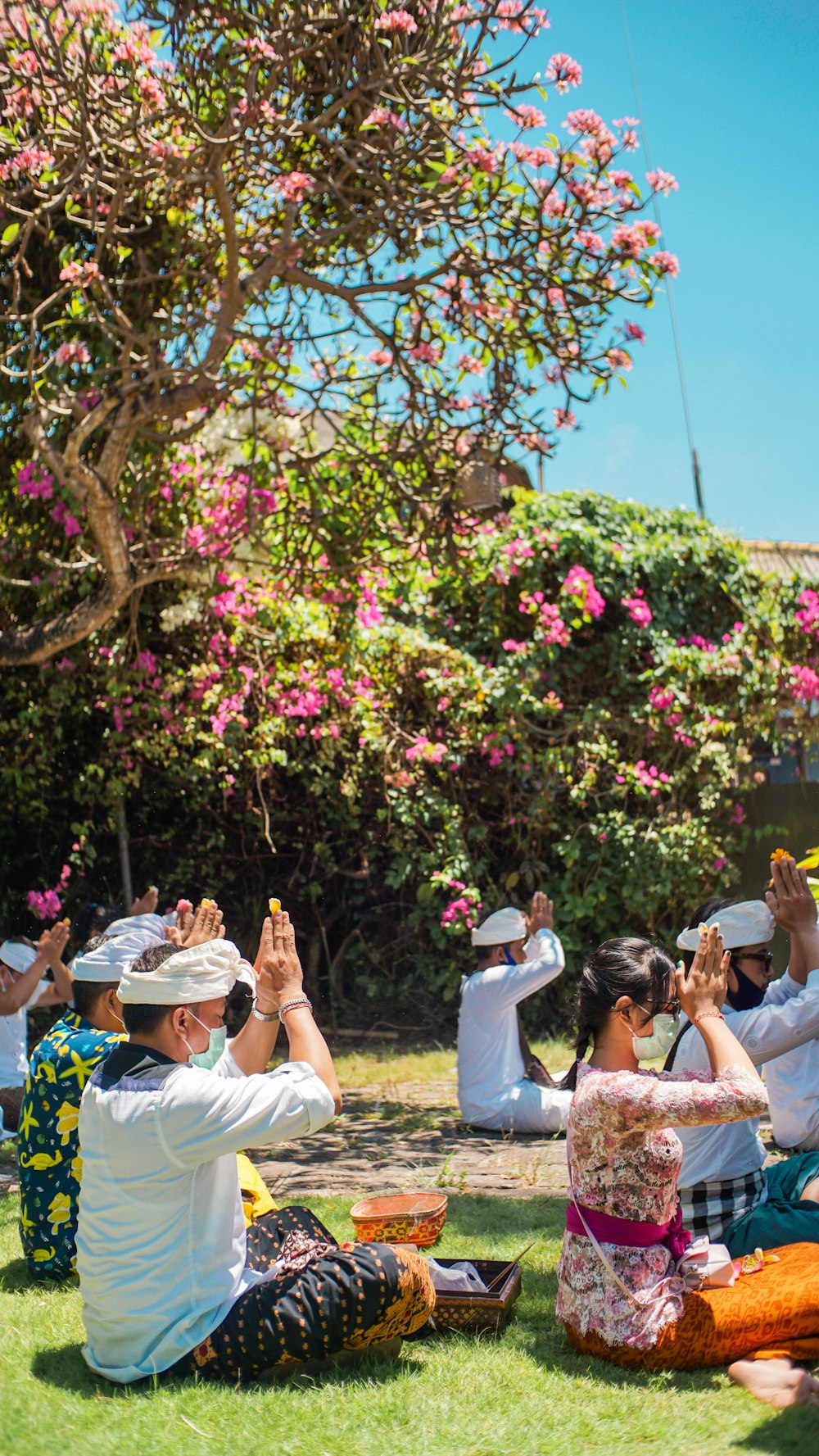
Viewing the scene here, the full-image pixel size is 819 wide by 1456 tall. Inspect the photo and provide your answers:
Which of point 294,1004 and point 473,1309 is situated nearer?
point 294,1004

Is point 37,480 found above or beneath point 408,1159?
above

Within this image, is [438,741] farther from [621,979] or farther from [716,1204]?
[621,979]

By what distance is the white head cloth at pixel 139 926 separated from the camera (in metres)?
4.61

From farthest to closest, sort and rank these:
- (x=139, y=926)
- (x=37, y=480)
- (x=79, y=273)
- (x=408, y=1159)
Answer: (x=37, y=480) < (x=79, y=273) < (x=408, y=1159) < (x=139, y=926)

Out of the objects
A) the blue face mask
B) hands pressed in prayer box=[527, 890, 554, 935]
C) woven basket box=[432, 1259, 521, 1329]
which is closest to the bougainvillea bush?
hands pressed in prayer box=[527, 890, 554, 935]

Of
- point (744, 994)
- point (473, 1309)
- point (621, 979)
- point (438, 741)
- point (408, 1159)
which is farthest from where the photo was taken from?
point (438, 741)

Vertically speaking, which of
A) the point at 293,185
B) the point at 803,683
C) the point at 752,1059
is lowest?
the point at 752,1059

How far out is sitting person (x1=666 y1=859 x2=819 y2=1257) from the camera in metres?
3.46

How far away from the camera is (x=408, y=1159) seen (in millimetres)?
5578

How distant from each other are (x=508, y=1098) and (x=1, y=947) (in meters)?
2.76

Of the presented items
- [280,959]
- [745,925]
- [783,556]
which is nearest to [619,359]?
[745,925]

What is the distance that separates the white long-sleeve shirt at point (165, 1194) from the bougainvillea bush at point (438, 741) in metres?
5.72

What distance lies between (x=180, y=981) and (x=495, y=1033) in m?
3.69

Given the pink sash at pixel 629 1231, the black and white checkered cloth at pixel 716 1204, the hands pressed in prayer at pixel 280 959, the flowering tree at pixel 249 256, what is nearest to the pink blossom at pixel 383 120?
the flowering tree at pixel 249 256
